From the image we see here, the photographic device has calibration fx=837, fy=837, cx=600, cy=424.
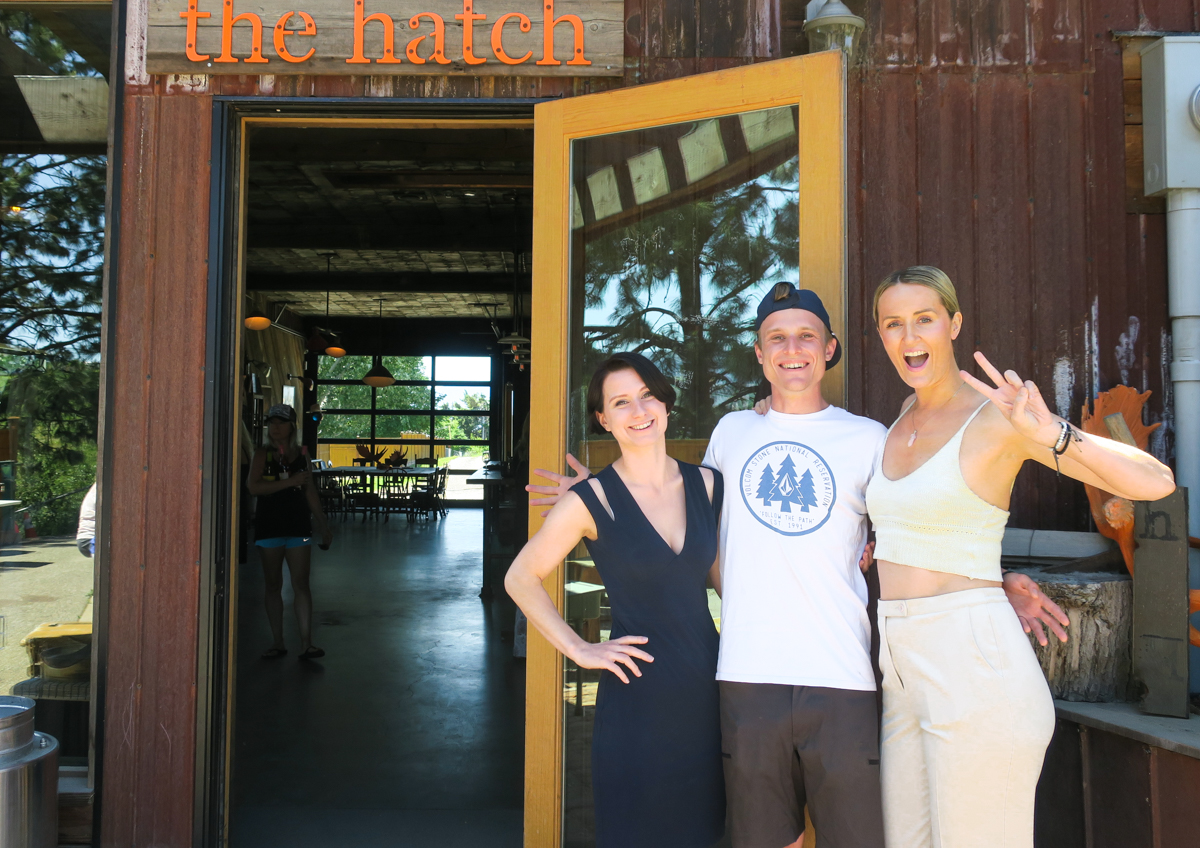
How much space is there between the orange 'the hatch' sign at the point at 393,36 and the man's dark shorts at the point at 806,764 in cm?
217

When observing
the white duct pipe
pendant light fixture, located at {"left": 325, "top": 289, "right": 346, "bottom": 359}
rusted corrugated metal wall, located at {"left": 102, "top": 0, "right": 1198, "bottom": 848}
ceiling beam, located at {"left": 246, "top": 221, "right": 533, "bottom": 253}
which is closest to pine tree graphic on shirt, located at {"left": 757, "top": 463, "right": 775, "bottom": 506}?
rusted corrugated metal wall, located at {"left": 102, "top": 0, "right": 1198, "bottom": 848}

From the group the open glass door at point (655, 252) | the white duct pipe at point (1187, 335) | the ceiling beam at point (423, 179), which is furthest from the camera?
the ceiling beam at point (423, 179)

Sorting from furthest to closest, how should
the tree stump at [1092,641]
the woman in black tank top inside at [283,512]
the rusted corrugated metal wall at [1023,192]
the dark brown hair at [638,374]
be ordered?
the woman in black tank top inside at [283,512] < the rusted corrugated metal wall at [1023,192] < the tree stump at [1092,641] < the dark brown hair at [638,374]

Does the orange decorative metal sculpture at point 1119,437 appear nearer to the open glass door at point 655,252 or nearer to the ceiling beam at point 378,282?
the open glass door at point 655,252

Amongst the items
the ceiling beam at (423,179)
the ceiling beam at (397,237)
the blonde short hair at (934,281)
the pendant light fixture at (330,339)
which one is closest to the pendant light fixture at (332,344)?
the pendant light fixture at (330,339)

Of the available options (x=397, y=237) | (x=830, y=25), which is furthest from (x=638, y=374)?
(x=397, y=237)

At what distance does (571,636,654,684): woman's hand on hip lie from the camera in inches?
71.1

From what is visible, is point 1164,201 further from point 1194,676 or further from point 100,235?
point 100,235

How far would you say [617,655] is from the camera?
181 centimetres

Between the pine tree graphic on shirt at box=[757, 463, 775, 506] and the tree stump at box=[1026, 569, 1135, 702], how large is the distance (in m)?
0.95

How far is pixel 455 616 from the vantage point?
730cm

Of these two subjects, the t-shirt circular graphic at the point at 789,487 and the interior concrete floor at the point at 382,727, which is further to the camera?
the interior concrete floor at the point at 382,727

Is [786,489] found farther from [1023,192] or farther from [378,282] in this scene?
[378,282]

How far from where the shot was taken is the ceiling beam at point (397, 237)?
31.7 feet
